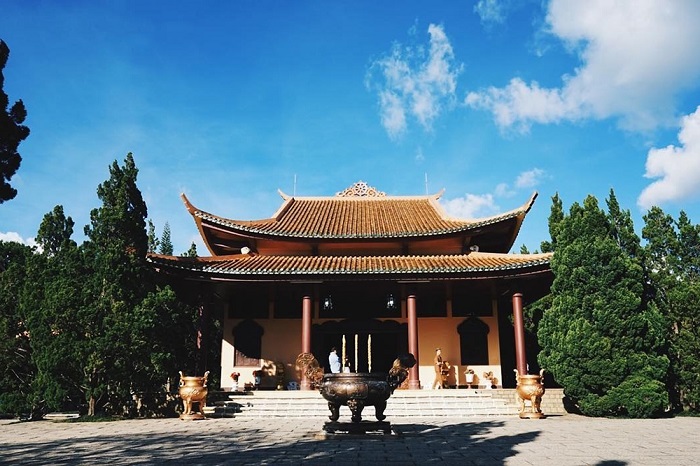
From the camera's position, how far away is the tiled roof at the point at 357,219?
16.6 m

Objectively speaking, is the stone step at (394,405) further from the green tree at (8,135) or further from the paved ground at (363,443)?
the green tree at (8,135)

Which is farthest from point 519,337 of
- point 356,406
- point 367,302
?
point 356,406

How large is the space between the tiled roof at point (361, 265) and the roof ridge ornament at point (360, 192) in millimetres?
5052

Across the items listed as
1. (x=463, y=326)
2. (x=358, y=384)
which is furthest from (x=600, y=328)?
(x=358, y=384)

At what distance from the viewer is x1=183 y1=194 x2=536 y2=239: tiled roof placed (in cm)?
1658

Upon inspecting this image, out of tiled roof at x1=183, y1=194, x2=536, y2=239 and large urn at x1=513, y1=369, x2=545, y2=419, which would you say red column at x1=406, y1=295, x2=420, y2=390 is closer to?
tiled roof at x1=183, y1=194, x2=536, y2=239

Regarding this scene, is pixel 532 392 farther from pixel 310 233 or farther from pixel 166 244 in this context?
pixel 166 244

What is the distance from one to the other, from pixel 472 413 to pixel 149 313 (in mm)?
8091

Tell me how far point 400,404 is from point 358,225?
24.1 feet

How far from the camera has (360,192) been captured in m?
21.6

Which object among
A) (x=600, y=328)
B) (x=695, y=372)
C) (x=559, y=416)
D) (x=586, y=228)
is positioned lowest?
(x=559, y=416)

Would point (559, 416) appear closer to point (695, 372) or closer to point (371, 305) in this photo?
point (695, 372)

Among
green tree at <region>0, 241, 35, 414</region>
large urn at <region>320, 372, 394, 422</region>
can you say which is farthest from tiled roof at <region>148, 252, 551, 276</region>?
large urn at <region>320, 372, 394, 422</region>

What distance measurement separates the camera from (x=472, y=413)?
1246 centimetres
